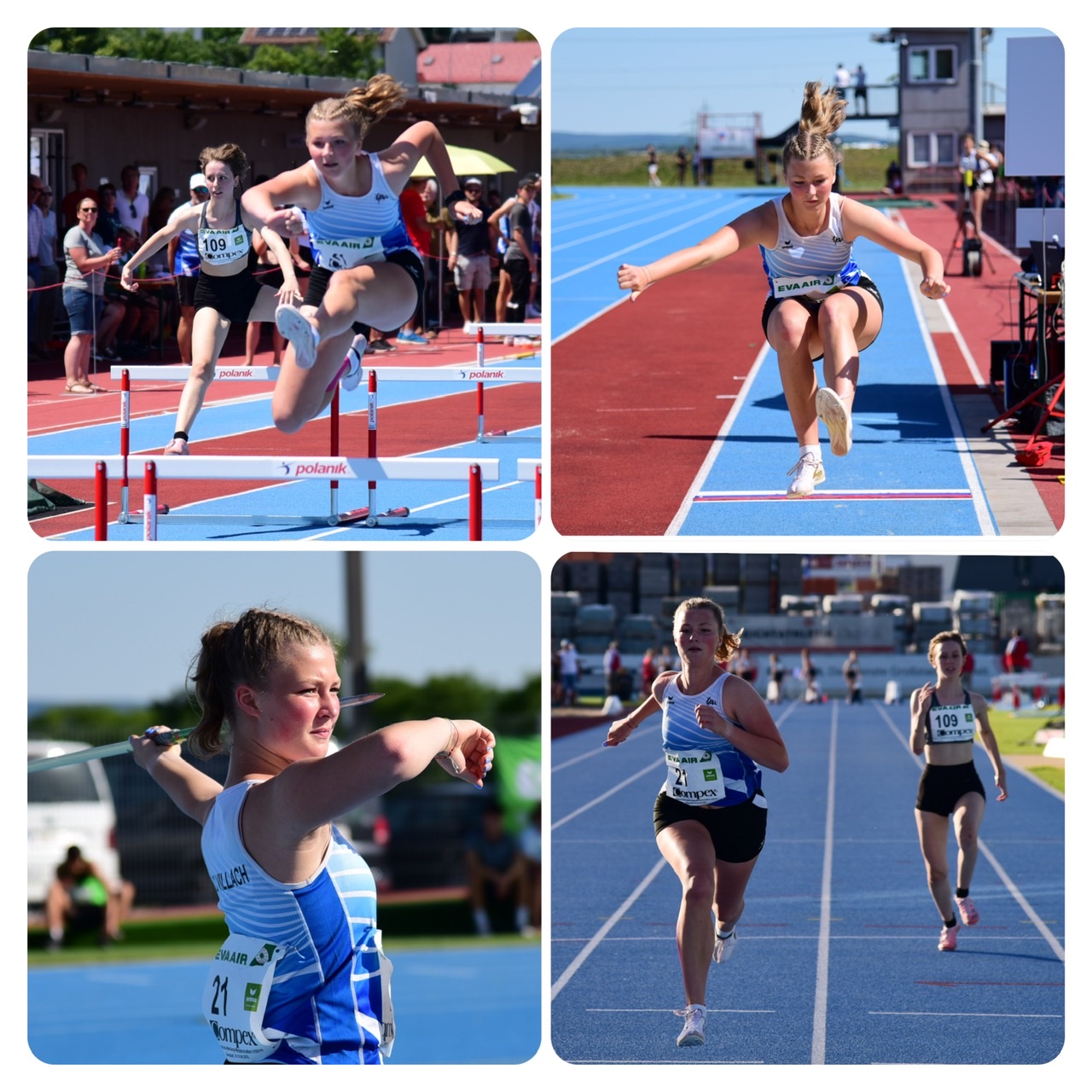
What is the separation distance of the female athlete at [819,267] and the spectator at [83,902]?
54.7 ft

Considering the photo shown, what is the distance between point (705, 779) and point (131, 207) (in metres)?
8.27

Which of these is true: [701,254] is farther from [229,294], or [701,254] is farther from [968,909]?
[968,909]

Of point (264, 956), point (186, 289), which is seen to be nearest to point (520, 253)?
point (186, 289)

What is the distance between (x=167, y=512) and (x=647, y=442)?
9.49ft

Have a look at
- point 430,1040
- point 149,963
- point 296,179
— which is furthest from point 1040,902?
point 149,963

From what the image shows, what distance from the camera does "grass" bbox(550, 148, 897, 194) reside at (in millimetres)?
39219

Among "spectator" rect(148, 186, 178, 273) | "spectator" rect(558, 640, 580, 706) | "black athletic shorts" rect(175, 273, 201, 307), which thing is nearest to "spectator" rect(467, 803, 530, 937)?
"spectator" rect(558, 640, 580, 706)

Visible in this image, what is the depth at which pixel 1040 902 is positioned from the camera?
28.9 ft

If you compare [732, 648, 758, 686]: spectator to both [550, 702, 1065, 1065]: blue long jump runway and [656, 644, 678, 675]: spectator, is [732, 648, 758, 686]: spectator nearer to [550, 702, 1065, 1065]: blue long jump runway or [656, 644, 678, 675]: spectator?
[656, 644, 678, 675]: spectator

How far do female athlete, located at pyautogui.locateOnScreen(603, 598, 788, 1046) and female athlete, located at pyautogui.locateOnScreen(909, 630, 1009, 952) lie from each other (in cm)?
173
